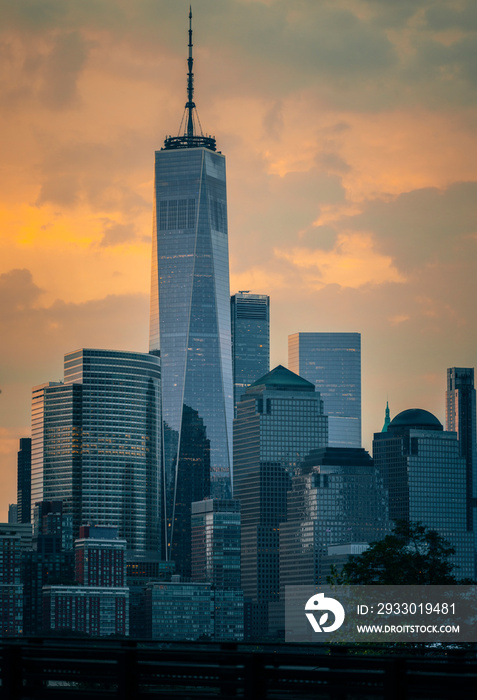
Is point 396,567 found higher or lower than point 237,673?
higher

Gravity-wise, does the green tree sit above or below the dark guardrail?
above

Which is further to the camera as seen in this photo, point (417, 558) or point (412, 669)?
point (417, 558)

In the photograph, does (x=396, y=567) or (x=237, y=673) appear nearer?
(x=237, y=673)

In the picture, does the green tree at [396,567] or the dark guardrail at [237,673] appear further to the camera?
the green tree at [396,567]

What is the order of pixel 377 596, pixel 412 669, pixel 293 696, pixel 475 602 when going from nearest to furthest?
pixel 412 669 → pixel 293 696 → pixel 377 596 → pixel 475 602

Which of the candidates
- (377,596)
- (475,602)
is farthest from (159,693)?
(475,602)

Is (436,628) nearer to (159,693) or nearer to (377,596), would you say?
(377,596)

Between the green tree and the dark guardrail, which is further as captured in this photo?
the green tree

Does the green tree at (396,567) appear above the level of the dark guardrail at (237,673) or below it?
above
